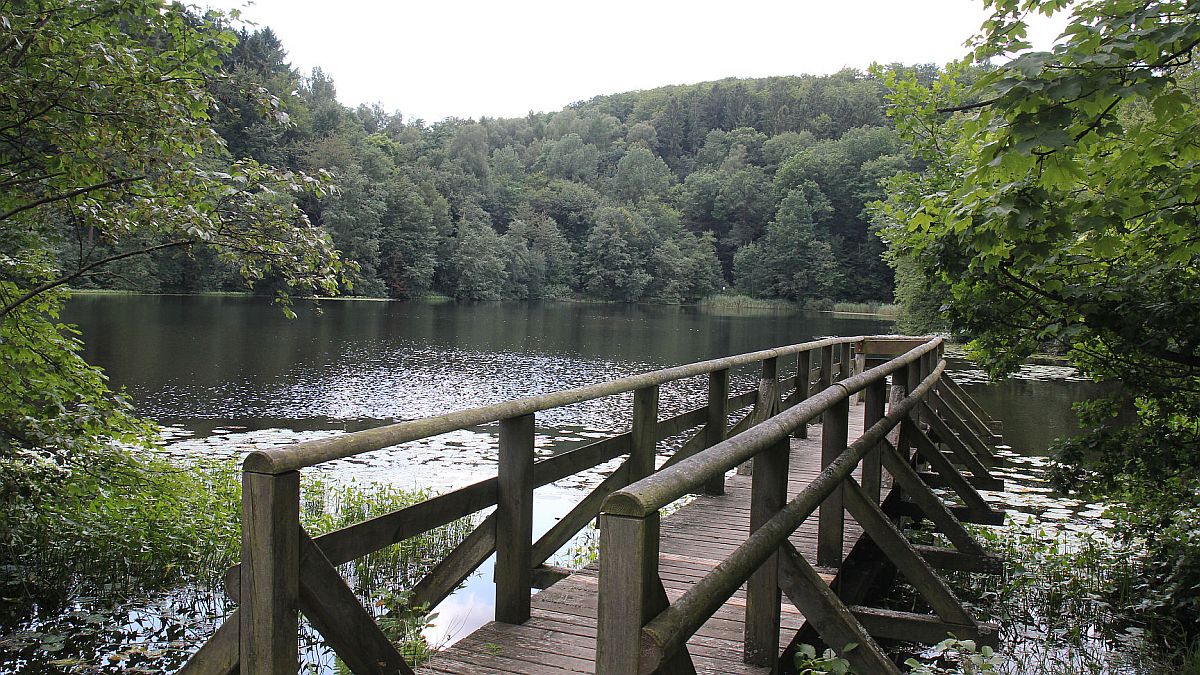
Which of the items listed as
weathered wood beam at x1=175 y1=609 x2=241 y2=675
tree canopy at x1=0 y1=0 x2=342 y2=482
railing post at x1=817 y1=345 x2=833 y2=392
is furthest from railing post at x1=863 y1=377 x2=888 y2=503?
railing post at x1=817 y1=345 x2=833 y2=392

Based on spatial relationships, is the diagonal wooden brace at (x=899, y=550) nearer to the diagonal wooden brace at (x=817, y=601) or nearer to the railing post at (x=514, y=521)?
the diagonal wooden brace at (x=817, y=601)

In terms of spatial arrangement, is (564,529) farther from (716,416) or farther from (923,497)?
(923,497)

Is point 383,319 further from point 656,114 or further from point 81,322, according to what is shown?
point 656,114

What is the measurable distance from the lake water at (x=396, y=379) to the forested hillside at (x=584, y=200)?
761 inches

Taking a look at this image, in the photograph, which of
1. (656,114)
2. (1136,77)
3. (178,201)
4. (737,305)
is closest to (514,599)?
(1136,77)

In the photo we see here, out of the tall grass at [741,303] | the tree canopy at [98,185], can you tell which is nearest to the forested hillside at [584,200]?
the tall grass at [741,303]

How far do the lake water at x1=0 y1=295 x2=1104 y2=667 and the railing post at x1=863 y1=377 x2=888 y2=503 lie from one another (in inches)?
131

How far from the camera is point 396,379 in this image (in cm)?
2406

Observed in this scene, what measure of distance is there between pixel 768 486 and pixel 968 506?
626cm

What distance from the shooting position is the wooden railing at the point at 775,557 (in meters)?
1.82

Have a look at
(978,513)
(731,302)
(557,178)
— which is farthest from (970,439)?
(557,178)

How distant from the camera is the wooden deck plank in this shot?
3338 millimetres

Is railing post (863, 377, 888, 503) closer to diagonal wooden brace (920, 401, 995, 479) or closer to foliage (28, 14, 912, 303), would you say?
diagonal wooden brace (920, 401, 995, 479)

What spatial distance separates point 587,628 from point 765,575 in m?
1.08
